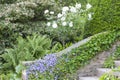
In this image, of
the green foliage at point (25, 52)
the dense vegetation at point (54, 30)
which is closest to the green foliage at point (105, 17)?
the dense vegetation at point (54, 30)

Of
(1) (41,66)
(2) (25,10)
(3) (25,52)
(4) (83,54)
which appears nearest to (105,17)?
(4) (83,54)

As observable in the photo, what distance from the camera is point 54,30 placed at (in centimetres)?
678

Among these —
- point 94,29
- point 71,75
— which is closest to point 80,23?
point 94,29

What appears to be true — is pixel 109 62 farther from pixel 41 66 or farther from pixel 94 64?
pixel 41 66

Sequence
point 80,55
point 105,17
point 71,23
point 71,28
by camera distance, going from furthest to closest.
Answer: point 71,28, point 71,23, point 105,17, point 80,55

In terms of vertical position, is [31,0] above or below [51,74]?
above

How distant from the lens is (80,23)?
645 centimetres

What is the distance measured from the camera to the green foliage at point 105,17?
225 inches

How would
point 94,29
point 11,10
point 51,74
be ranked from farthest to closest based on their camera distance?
point 11,10 → point 94,29 → point 51,74

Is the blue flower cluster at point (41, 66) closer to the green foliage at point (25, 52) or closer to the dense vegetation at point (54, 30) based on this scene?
the dense vegetation at point (54, 30)

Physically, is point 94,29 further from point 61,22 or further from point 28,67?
point 28,67

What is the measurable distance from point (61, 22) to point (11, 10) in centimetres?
164

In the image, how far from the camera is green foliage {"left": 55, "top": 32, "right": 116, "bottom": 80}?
5090mm

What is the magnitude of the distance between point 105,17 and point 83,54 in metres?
1.16
